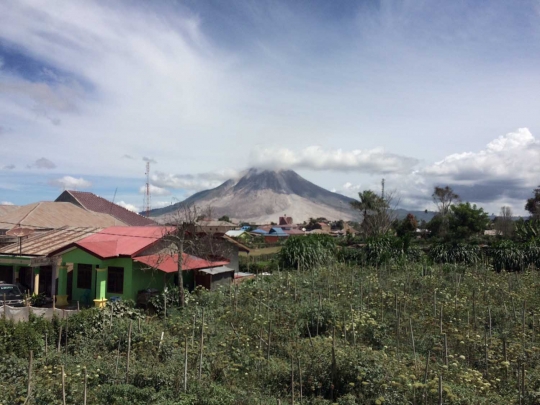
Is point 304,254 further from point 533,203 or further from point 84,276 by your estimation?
point 533,203

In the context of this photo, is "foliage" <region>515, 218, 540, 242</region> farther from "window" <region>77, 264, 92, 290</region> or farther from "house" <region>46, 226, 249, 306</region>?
"window" <region>77, 264, 92, 290</region>

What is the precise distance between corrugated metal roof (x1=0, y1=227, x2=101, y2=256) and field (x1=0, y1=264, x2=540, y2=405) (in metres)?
7.62

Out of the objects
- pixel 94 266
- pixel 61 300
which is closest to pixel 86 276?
pixel 94 266

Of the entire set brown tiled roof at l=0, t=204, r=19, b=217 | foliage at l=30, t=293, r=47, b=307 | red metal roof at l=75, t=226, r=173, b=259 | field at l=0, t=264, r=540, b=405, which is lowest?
foliage at l=30, t=293, r=47, b=307

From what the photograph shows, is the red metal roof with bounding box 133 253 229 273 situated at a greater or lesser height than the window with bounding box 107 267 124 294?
greater

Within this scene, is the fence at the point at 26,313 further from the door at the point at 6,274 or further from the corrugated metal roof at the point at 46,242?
the door at the point at 6,274

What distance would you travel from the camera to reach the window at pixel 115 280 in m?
17.3

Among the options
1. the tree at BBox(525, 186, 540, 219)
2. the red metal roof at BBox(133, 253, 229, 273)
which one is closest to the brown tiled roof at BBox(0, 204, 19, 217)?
the red metal roof at BBox(133, 253, 229, 273)

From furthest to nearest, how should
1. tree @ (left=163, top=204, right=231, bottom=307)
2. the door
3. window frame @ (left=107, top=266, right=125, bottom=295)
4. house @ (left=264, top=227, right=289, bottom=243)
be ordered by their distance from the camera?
house @ (left=264, top=227, right=289, bottom=243) → the door → window frame @ (left=107, top=266, right=125, bottom=295) → tree @ (left=163, top=204, right=231, bottom=307)

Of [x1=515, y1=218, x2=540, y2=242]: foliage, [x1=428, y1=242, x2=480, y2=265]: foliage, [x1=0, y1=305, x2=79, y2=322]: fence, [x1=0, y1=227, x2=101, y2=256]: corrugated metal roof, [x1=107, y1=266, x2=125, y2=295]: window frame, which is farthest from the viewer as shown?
[x1=515, y1=218, x2=540, y2=242]: foliage

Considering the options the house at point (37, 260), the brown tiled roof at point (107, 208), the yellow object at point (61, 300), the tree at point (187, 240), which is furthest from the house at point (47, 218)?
the tree at point (187, 240)

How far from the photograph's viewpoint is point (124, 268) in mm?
17312

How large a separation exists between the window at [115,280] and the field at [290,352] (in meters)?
3.14

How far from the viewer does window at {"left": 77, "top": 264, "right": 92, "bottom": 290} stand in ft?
58.4
